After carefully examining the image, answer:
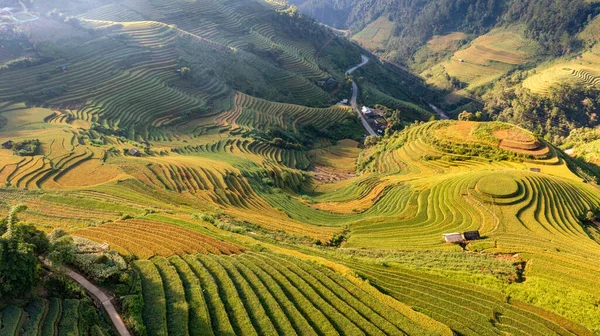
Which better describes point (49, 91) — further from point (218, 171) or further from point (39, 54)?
point (218, 171)

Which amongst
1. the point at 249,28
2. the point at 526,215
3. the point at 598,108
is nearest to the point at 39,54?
the point at 249,28

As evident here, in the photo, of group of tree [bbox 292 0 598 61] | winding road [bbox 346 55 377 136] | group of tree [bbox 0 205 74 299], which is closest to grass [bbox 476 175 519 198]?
group of tree [bbox 0 205 74 299]

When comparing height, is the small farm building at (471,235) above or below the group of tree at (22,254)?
below

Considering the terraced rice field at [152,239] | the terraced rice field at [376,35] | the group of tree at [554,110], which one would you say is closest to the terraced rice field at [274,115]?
the terraced rice field at [152,239]

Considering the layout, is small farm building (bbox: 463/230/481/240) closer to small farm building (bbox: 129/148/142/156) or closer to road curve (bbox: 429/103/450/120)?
small farm building (bbox: 129/148/142/156)

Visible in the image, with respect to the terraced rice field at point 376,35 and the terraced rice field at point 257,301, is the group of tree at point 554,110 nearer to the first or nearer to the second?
the terraced rice field at point 257,301

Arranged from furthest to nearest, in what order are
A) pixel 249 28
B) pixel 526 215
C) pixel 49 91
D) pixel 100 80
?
pixel 249 28 < pixel 100 80 < pixel 49 91 < pixel 526 215
